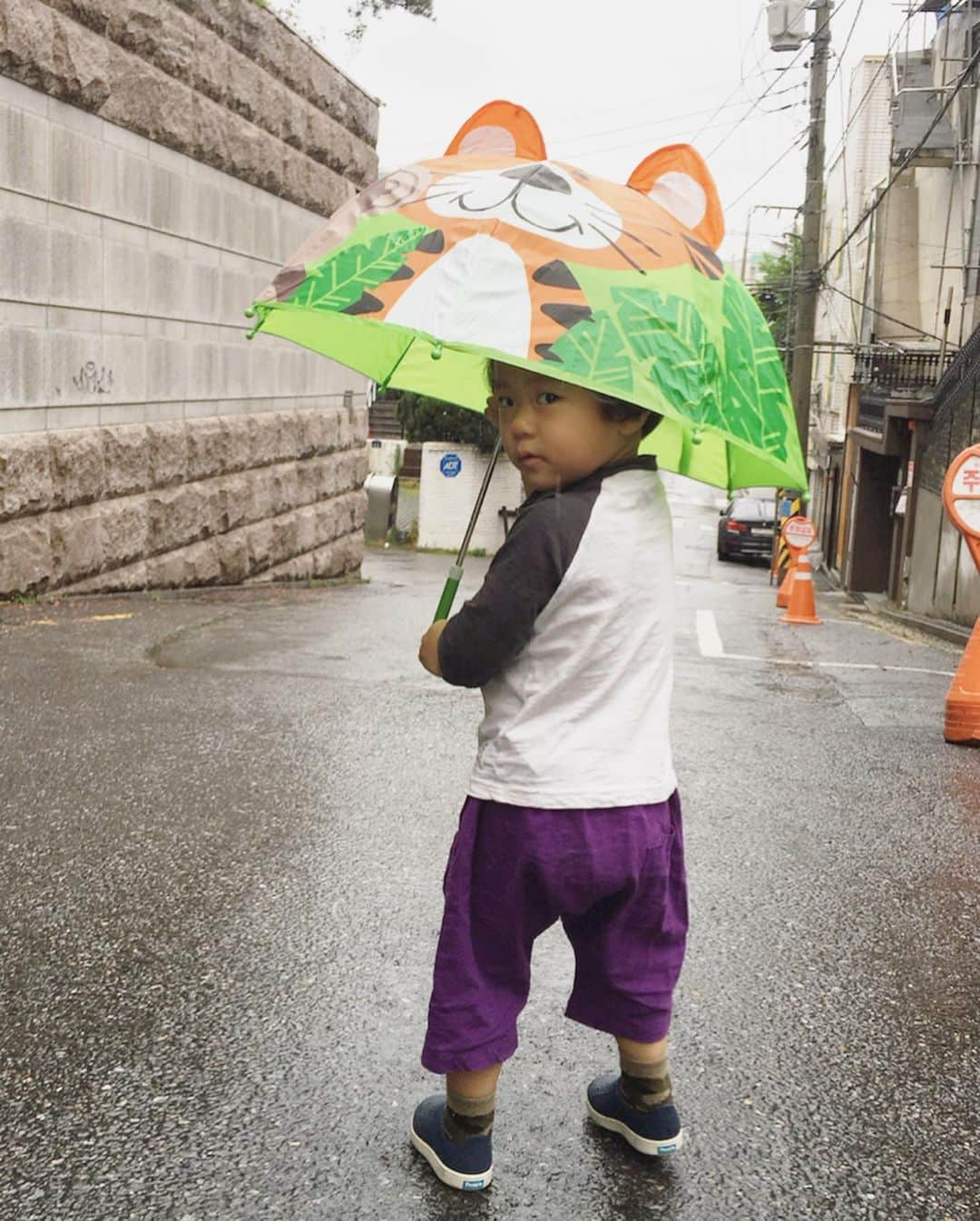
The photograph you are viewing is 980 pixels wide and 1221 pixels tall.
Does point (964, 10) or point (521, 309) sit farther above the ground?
point (964, 10)

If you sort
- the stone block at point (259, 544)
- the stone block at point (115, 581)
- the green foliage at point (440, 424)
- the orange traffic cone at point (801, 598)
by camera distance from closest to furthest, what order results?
the stone block at point (115, 581) → the stone block at point (259, 544) → the orange traffic cone at point (801, 598) → the green foliage at point (440, 424)

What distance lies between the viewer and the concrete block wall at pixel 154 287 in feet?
28.0

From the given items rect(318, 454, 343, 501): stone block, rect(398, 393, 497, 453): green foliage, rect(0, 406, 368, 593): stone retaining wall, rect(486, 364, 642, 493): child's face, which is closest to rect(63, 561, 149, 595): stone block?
rect(0, 406, 368, 593): stone retaining wall

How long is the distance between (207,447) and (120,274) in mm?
1845

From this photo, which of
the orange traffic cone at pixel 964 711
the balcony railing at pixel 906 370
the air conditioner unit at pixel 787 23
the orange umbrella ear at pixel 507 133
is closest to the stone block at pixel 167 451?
the orange traffic cone at pixel 964 711

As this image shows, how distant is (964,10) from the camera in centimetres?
2428

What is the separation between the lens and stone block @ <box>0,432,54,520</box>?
27.1 feet

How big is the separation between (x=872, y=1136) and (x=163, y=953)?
1.82 metres

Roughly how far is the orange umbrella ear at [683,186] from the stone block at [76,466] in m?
6.51

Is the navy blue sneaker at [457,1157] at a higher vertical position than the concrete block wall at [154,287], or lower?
lower

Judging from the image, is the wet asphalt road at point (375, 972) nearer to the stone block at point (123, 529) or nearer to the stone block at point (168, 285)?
the stone block at point (123, 529)

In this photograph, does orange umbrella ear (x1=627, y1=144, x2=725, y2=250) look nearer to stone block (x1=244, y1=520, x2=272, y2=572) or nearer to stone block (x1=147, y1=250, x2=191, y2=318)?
stone block (x1=147, y1=250, x2=191, y2=318)

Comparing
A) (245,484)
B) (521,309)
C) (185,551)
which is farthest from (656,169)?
(245,484)

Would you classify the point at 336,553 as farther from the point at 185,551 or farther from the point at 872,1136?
the point at 872,1136
